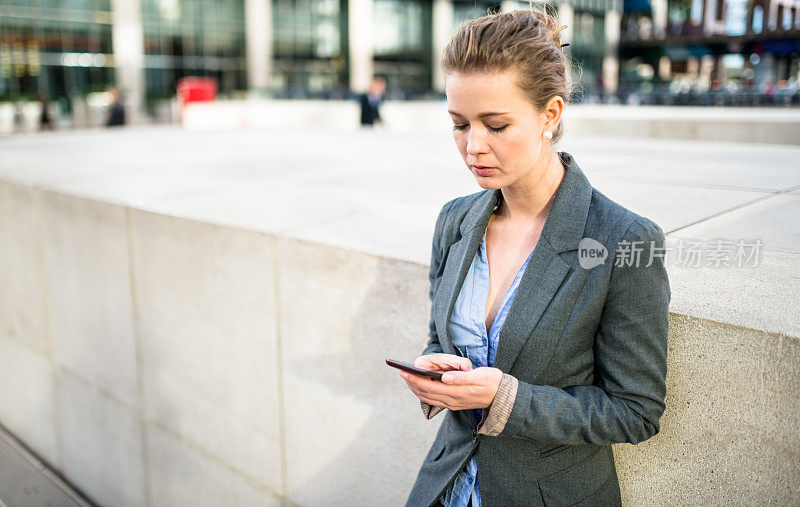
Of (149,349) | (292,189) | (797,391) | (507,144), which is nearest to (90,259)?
(149,349)

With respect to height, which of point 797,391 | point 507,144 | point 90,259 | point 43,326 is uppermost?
point 507,144

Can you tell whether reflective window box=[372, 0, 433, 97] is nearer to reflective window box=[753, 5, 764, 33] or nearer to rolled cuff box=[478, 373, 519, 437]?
reflective window box=[753, 5, 764, 33]

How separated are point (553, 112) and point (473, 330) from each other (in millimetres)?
709

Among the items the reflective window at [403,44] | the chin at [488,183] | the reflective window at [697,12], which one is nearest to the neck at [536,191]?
the chin at [488,183]

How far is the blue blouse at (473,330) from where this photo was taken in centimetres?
205

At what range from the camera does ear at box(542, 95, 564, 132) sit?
1927 mm

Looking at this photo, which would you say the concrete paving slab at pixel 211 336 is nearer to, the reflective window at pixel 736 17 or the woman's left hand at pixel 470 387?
the woman's left hand at pixel 470 387

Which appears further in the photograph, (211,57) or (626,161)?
(211,57)

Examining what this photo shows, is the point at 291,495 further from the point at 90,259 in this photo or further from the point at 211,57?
the point at 211,57

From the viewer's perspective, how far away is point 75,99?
31141 mm

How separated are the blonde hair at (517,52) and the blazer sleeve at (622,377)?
18.5 inches

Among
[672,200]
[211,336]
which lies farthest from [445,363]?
[672,200]

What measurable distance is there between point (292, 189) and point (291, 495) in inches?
104

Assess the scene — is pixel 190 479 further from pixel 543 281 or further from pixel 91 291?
pixel 543 281
